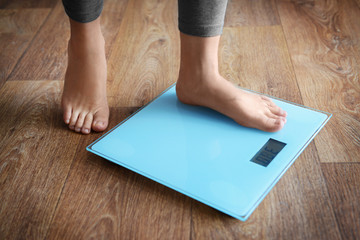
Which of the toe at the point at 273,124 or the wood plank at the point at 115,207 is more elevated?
the toe at the point at 273,124

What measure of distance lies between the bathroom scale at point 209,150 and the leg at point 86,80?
81mm

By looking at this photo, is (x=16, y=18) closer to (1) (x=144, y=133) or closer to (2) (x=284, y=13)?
(1) (x=144, y=133)

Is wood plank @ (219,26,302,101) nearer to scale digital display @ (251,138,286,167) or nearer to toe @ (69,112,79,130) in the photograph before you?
scale digital display @ (251,138,286,167)

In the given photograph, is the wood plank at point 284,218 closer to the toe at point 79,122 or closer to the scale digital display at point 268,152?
the scale digital display at point 268,152

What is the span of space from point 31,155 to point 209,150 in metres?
0.42

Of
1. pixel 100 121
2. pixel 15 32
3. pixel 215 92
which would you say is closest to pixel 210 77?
pixel 215 92

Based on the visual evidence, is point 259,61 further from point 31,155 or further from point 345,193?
point 31,155

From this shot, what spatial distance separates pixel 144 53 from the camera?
131 centimetres

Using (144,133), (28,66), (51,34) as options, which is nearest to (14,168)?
(144,133)

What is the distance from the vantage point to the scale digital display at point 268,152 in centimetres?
82

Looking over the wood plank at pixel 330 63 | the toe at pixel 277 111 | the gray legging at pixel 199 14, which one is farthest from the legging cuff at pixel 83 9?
the wood plank at pixel 330 63

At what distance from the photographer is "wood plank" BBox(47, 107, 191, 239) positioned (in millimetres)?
708

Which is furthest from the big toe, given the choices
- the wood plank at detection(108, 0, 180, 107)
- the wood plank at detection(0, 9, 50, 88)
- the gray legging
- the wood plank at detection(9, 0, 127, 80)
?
the wood plank at detection(0, 9, 50, 88)

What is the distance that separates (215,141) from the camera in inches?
34.6
